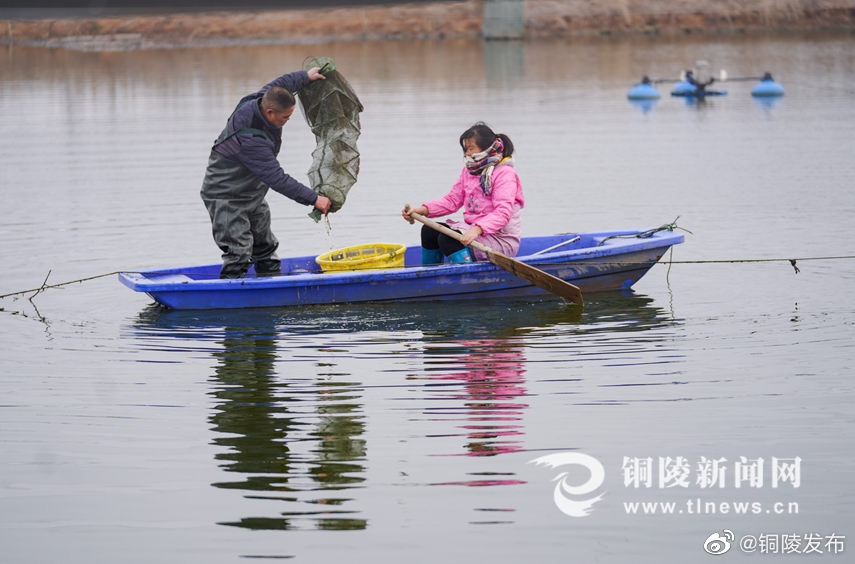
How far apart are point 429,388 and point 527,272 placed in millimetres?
2018

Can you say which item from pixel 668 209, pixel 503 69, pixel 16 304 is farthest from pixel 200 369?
pixel 503 69

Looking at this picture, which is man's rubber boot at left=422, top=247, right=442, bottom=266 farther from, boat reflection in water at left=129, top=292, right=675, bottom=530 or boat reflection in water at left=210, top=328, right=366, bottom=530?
boat reflection in water at left=210, top=328, right=366, bottom=530

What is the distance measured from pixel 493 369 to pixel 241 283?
2.32 m

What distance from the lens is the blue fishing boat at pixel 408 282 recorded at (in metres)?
10.2

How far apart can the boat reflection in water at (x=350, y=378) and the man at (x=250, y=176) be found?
1.79 feet

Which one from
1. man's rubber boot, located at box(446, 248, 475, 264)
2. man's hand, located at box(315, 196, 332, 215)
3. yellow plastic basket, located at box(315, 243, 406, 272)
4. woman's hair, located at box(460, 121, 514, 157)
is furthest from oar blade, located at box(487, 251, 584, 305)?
man's hand, located at box(315, 196, 332, 215)

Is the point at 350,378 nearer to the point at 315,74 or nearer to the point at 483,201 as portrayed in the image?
the point at 483,201

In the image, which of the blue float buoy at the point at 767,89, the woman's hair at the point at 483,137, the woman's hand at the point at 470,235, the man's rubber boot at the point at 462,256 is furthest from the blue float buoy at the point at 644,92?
the woman's hand at the point at 470,235

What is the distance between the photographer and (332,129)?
1066 cm

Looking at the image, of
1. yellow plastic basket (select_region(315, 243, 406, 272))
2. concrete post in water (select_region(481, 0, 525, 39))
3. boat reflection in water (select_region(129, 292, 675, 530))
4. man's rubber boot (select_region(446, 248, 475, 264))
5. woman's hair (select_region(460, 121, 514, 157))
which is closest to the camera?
boat reflection in water (select_region(129, 292, 675, 530))

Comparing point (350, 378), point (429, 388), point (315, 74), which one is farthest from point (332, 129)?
point (429, 388)

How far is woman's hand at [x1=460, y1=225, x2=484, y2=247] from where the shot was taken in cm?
1003

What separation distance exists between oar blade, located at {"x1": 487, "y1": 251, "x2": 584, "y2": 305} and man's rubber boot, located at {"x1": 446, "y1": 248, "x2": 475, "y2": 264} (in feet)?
1.22

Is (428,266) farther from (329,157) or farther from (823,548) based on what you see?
(823,548)
